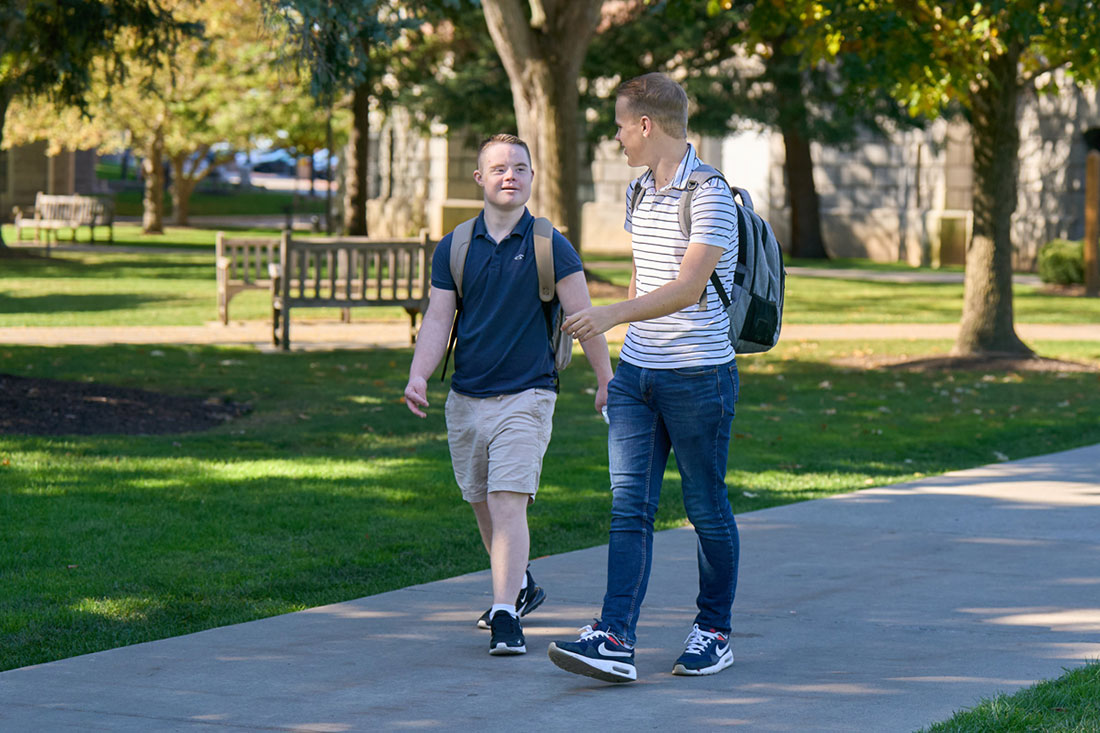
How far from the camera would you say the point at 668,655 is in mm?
5125

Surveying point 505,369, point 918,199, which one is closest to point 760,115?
point 918,199

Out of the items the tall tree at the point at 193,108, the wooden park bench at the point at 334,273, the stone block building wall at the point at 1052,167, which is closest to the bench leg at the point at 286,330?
the wooden park bench at the point at 334,273

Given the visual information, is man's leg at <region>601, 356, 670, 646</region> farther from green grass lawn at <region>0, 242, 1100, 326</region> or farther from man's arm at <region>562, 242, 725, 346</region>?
green grass lawn at <region>0, 242, 1100, 326</region>

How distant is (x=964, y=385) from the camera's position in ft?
43.7

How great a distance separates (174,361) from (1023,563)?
9.09 m

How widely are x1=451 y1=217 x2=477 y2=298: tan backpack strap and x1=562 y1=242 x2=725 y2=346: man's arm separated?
80cm

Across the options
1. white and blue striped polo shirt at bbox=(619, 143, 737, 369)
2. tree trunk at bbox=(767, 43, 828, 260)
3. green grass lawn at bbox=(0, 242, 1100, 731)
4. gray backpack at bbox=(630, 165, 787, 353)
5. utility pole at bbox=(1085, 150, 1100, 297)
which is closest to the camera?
white and blue striped polo shirt at bbox=(619, 143, 737, 369)

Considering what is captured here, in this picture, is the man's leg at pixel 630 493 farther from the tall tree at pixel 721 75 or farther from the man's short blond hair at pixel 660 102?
the tall tree at pixel 721 75

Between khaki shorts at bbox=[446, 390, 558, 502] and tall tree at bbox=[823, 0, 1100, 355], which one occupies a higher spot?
tall tree at bbox=[823, 0, 1100, 355]

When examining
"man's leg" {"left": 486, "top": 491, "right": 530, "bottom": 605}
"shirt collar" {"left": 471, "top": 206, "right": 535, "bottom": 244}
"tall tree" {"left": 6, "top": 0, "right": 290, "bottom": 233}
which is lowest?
"man's leg" {"left": 486, "top": 491, "right": 530, "bottom": 605}

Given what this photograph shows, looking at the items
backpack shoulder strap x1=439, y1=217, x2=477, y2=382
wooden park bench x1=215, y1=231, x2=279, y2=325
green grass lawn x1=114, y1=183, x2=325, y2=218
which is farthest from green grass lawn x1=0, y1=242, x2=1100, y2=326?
green grass lawn x1=114, y1=183, x2=325, y2=218

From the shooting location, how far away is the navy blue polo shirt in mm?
5242

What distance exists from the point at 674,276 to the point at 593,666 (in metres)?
1.25

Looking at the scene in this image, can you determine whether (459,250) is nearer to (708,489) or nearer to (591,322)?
(591,322)
